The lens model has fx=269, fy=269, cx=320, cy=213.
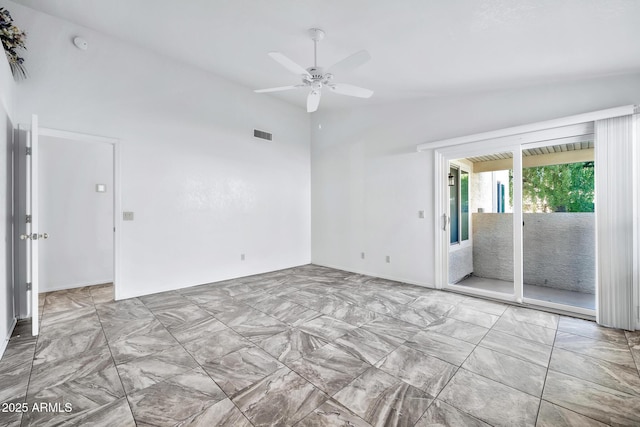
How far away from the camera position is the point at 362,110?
5266 millimetres

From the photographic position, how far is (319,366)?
7.00ft

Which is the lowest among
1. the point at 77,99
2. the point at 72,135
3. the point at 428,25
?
the point at 72,135

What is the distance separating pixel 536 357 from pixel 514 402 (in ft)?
2.57

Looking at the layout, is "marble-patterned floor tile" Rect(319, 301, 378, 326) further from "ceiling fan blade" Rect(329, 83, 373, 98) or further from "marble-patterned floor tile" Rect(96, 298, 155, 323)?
"ceiling fan blade" Rect(329, 83, 373, 98)

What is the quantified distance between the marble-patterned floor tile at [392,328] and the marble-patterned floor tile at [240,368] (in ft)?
3.66

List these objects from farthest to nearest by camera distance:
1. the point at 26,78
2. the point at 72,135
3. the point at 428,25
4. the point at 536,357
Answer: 1. the point at 72,135
2. the point at 26,78
3. the point at 428,25
4. the point at 536,357

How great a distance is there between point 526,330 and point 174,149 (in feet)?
16.8

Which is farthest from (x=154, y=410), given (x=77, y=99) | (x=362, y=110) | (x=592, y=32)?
(x=362, y=110)

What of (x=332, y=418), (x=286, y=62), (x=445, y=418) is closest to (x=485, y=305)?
(x=445, y=418)

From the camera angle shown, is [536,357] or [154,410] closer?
[154,410]

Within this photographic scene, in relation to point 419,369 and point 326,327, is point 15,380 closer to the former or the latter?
point 326,327

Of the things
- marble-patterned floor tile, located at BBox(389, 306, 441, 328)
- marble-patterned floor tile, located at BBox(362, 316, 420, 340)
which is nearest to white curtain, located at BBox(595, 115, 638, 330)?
marble-patterned floor tile, located at BBox(389, 306, 441, 328)

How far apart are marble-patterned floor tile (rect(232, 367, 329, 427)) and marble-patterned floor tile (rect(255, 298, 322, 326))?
3.33 ft

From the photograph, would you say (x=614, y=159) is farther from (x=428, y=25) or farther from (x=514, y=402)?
(x=514, y=402)
